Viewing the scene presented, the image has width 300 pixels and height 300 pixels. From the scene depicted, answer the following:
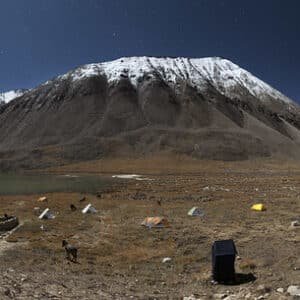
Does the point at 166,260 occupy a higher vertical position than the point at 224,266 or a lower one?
lower

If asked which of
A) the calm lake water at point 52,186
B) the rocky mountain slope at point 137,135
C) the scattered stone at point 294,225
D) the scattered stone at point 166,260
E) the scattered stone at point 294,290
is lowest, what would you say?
the calm lake water at point 52,186

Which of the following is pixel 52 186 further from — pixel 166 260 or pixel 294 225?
pixel 166 260

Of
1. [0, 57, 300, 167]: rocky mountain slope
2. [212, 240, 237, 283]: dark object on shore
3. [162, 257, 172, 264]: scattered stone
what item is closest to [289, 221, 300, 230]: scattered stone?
[162, 257, 172, 264]: scattered stone

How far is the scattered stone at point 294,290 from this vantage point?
523 inches

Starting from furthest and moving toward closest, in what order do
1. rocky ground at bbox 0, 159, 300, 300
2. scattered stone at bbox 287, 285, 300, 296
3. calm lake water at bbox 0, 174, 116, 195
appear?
calm lake water at bbox 0, 174, 116, 195 < rocky ground at bbox 0, 159, 300, 300 < scattered stone at bbox 287, 285, 300, 296

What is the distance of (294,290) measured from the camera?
1356cm

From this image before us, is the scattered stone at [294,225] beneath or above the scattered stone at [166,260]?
above

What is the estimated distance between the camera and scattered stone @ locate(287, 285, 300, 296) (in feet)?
43.6

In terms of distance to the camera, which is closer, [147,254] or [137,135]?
[147,254]

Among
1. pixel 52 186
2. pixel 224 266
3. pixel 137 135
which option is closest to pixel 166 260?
pixel 224 266

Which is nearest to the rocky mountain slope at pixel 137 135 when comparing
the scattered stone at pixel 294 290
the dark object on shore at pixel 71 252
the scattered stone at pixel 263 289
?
the dark object on shore at pixel 71 252

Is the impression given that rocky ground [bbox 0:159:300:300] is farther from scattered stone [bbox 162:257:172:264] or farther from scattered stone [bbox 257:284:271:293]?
scattered stone [bbox 162:257:172:264]

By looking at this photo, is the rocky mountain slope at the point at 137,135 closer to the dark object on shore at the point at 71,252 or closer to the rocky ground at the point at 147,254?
the rocky ground at the point at 147,254

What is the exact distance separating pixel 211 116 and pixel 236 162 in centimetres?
4870
